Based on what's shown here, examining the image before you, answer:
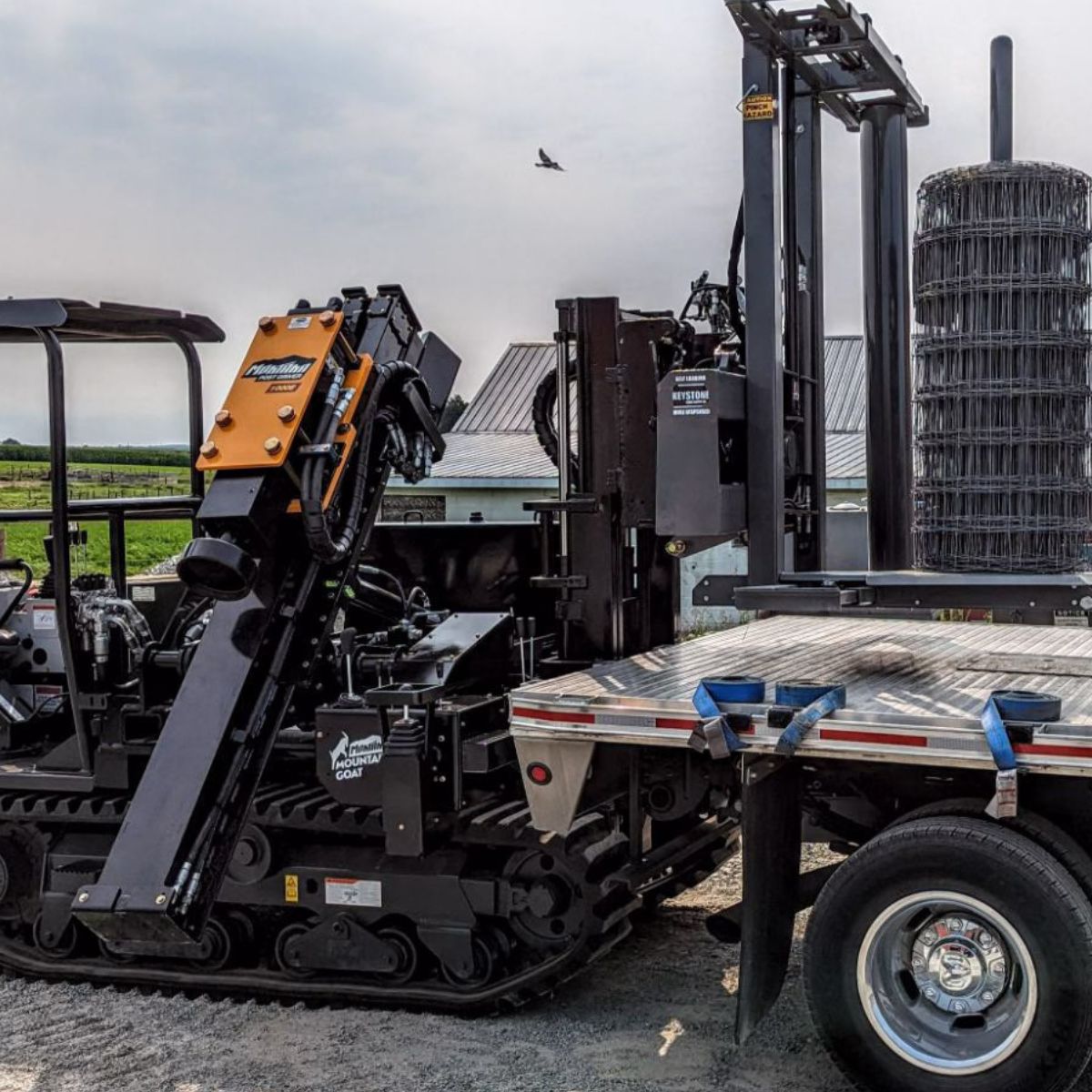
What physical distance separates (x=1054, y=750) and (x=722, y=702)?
1.01 metres

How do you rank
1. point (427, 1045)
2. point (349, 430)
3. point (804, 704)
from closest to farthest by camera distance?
point (804, 704) < point (427, 1045) < point (349, 430)

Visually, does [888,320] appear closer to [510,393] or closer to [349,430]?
[349,430]

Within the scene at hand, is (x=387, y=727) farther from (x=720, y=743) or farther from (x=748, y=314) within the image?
(x=748, y=314)

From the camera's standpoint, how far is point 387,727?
568 cm

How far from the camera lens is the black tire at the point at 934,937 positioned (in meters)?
4.28

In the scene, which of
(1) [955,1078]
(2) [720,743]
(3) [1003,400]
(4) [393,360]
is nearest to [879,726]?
(2) [720,743]

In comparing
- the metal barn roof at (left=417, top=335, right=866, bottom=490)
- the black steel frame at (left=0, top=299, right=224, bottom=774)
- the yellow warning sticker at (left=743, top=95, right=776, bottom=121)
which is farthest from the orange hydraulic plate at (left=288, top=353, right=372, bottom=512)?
the metal barn roof at (left=417, top=335, right=866, bottom=490)

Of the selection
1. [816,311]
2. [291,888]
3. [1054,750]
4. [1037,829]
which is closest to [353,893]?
[291,888]

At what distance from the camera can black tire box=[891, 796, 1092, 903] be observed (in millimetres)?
4434

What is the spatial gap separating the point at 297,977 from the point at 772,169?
3.52 m

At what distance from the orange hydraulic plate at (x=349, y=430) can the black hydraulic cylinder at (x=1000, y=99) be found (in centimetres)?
245

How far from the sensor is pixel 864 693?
4922mm

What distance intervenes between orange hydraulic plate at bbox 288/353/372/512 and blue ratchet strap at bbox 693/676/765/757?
159 cm

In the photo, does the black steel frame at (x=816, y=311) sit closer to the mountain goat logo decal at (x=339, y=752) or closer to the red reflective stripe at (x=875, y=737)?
the red reflective stripe at (x=875, y=737)
